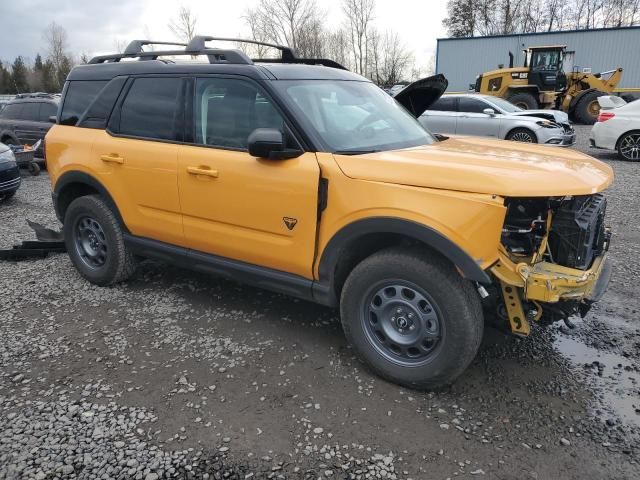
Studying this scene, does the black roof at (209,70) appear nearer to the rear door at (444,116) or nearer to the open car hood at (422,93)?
the open car hood at (422,93)

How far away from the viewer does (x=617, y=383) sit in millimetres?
3225

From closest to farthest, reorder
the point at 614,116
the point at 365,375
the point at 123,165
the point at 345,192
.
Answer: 1. the point at 345,192
2. the point at 365,375
3. the point at 123,165
4. the point at 614,116

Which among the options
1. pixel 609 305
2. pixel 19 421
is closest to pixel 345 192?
pixel 19 421

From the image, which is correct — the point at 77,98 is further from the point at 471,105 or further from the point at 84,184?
the point at 471,105

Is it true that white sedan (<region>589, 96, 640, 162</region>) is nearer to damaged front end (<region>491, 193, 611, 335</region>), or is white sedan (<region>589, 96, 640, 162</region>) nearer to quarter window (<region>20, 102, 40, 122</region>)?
damaged front end (<region>491, 193, 611, 335</region>)

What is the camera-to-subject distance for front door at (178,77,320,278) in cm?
327

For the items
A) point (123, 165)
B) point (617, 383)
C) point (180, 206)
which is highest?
point (123, 165)

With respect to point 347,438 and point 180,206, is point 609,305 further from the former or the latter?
point 180,206

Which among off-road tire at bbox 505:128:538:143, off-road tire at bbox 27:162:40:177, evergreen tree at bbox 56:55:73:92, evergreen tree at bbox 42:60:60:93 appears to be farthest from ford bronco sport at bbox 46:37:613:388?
evergreen tree at bbox 42:60:60:93

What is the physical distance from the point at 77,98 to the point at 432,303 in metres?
3.63

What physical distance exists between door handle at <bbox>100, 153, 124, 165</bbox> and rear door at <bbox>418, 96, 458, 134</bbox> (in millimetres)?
10244

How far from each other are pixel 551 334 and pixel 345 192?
2.02 m

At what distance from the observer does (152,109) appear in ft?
13.4

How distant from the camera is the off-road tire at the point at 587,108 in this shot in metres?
20.8
